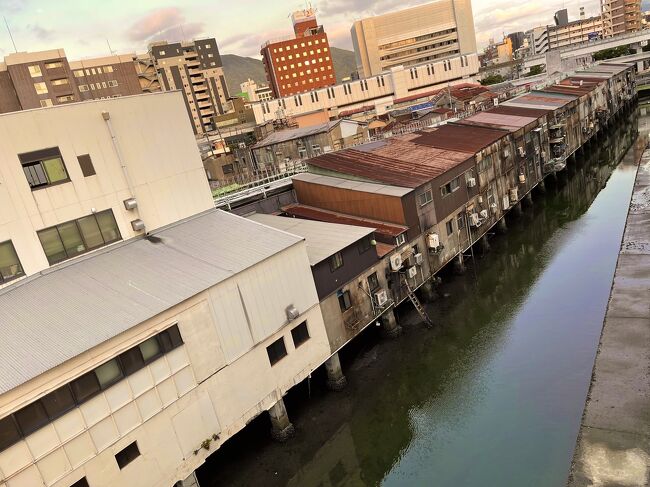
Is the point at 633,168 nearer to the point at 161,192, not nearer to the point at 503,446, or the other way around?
the point at 503,446

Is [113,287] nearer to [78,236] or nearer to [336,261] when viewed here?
[78,236]

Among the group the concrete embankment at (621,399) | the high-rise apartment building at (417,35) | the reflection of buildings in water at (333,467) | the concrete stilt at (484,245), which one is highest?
the high-rise apartment building at (417,35)

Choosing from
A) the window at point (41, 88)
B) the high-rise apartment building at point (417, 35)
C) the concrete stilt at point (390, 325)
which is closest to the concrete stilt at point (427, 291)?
the concrete stilt at point (390, 325)

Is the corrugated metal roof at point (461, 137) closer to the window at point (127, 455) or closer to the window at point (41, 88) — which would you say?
the window at point (127, 455)

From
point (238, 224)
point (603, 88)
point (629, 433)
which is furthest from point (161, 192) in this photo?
point (603, 88)

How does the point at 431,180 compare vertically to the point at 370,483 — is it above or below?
above

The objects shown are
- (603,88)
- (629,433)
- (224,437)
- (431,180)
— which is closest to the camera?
(629,433)
